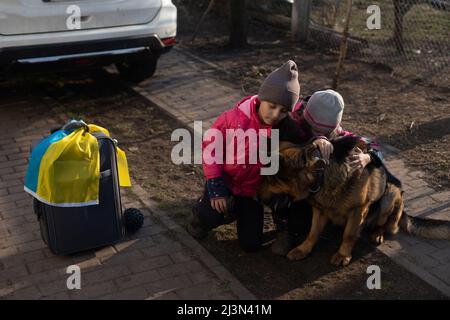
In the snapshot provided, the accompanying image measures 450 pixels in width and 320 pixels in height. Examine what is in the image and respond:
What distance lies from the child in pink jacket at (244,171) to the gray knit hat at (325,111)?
0.14m

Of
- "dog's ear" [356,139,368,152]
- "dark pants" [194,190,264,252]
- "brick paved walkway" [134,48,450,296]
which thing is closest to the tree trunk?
"brick paved walkway" [134,48,450,296]

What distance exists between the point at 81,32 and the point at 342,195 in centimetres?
386

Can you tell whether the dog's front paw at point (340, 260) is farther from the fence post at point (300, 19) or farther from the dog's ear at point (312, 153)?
the fence post at point (300, 19)

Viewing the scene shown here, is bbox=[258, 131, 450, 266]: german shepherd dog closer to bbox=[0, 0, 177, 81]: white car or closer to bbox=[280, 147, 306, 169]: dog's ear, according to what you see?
bbox=[280, 147, 306, 169]: dog's ear

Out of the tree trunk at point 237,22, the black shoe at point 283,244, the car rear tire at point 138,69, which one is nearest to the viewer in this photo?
the black shoe at point 283,244

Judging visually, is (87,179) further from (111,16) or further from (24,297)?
(111,16)

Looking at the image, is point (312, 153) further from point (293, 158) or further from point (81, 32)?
point (81, 32)

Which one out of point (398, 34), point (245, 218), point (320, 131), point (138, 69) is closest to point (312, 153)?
point (320, 131)

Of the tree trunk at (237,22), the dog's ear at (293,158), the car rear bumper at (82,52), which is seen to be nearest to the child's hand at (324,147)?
the dog's ear at (293,158)

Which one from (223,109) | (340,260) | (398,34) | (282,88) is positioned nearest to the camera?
(282,88)

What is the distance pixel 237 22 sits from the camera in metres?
9.40

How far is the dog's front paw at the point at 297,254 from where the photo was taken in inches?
164

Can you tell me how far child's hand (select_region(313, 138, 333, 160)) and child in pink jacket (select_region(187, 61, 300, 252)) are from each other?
1.21 ft
